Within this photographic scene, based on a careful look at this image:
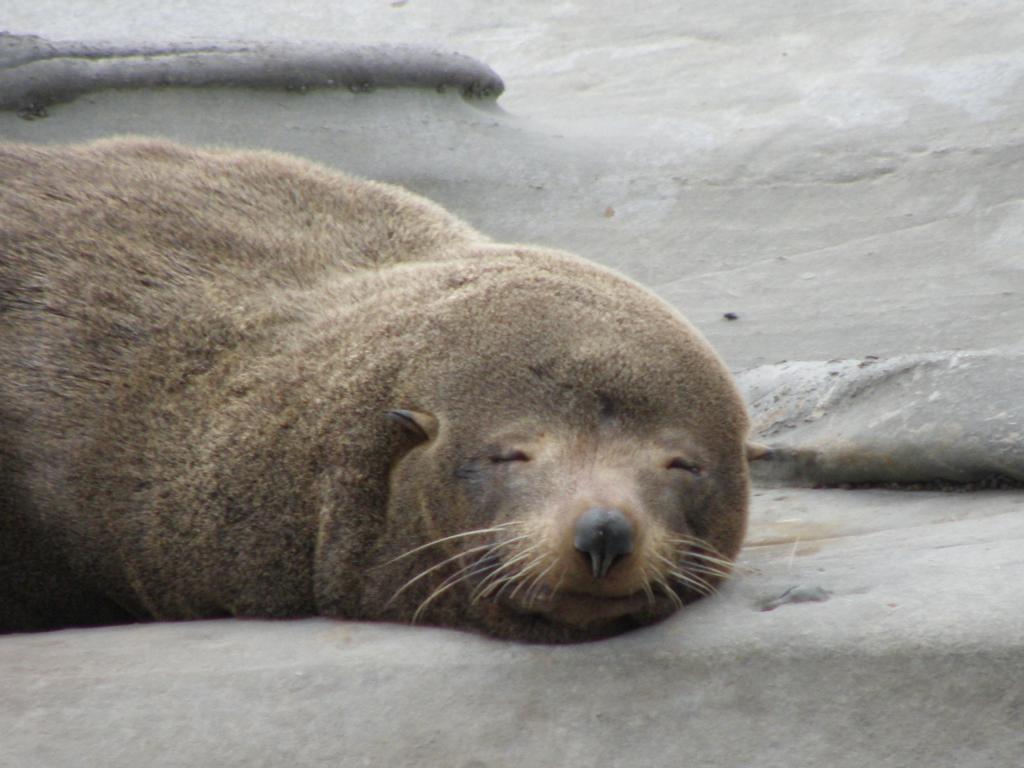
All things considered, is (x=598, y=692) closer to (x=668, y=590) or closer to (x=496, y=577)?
(x=668, y=590)

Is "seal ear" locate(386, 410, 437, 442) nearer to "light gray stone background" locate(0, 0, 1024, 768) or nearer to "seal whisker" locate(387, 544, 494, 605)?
"seal whisker" locate(387, 544, 494, 605)

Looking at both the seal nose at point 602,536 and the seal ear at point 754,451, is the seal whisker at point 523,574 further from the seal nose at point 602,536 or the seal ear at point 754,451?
the seal ear at point 754,451

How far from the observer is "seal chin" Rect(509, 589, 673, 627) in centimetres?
324

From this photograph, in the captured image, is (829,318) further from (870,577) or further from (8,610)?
(8,610)

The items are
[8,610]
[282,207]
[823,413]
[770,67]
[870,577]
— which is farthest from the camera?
[770,67]

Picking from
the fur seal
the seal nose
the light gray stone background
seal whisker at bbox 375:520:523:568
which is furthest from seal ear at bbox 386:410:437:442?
the seal nose

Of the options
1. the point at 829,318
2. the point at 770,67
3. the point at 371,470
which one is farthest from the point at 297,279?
the point at 770,67

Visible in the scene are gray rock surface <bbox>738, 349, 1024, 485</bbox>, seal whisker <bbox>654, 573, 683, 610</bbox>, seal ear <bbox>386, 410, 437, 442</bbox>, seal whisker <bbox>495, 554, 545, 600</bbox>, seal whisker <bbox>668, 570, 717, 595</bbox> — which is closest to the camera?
seal whisker <bbox>495, 554, 545, 600</bbox>

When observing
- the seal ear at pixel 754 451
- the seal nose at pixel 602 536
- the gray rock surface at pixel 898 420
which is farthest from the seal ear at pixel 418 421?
the gray rock surface at pixel 898 420

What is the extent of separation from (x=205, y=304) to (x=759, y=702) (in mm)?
2053

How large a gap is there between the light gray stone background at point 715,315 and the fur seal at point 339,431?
171 mm

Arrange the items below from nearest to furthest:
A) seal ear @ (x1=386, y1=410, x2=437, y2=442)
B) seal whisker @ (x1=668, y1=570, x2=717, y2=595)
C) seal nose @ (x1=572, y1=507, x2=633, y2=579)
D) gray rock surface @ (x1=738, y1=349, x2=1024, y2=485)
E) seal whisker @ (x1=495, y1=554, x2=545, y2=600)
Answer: seal nose @ (x1=572, y1=507, x2=633, y2=579)
seal whisker @ (x1=495, y1=554, x2=545, y2=600)
seal whisker @ (x1=668, y1=570, x2=717, y2=595)
seal ear @ (x1=386, y1=410, x2=437, y2=442)
gray rock surface @ (x1=738, y1=349, x2=1024, y2=485)

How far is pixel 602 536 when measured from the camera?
309 cm

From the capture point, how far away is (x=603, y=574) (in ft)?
10.4
